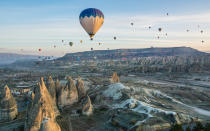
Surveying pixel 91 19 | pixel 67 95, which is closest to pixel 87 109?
pixel 67 95

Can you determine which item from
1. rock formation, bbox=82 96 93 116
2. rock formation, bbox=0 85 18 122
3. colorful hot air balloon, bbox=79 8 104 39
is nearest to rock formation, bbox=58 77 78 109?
rock formation, bbox=82 96 93 116

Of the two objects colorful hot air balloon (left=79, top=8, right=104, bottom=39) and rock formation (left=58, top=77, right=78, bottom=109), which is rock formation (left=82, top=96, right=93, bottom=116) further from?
colorful hot air balloon (left=79, top=8, right=104, bottom=39)

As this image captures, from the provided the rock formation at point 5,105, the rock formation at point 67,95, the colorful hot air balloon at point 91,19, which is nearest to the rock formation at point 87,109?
the rock formation at point 67,95

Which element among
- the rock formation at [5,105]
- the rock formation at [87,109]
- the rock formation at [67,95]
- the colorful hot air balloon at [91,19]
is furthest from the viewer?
the colorful hot air balloon at [91,19]

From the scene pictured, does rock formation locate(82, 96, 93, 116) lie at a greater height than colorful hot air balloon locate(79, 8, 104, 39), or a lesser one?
lesser

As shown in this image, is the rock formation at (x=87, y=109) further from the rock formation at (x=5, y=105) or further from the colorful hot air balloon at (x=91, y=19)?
the colorful hot air balloon at (x=91, y=19)

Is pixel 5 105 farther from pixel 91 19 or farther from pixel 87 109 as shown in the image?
pixel 91 19

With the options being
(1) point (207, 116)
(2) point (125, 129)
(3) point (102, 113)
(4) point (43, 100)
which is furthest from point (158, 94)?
(4) point (43, 100)
